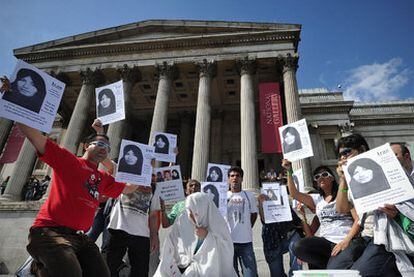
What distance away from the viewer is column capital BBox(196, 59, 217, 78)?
1741cm

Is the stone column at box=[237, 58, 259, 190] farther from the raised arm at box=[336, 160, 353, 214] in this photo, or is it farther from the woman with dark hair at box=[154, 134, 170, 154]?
the raised arm at box=[336, 160, 353, 214]

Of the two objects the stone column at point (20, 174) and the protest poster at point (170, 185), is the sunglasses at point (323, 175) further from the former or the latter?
the stone column at point (20, 174)

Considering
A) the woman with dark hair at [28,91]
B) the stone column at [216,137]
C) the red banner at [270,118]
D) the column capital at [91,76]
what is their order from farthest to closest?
1. the stone column at [216,137]
2. the column capital at [91,76]
3. the red banner at [270,118]
4. the woman with dark hair at [28,91]

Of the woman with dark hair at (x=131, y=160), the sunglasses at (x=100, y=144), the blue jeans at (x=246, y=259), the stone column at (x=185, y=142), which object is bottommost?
the blue jeans at (x=246, y=259)

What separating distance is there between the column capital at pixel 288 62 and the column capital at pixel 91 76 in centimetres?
1232

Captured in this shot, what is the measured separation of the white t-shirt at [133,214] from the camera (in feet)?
14.4

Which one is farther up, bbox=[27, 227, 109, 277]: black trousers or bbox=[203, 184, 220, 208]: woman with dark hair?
bbox=[203, 184, 220, 208]: woman with dark hair

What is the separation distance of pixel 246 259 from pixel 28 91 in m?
4.31

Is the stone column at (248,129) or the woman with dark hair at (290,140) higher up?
the stone column at (248,129)

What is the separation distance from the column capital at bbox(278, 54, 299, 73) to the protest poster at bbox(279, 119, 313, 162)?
11.9 m

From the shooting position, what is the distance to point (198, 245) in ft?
11.1

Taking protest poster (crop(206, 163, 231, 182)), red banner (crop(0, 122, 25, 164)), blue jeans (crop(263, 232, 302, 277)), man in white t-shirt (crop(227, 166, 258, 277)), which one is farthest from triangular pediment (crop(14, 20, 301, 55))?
blue jeans (crop(263, 232, 302, 277))

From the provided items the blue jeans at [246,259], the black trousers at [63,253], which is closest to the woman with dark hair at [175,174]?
the blue jeans at [246,259]

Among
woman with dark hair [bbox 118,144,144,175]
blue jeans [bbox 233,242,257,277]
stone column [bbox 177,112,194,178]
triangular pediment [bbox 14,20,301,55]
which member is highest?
triangular pediment [bbox 14,20,301,55]
